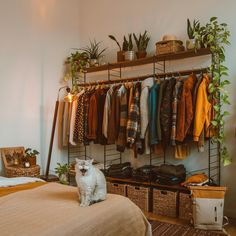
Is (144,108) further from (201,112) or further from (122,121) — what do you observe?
(201,112)

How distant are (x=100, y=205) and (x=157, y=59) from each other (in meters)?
2.33

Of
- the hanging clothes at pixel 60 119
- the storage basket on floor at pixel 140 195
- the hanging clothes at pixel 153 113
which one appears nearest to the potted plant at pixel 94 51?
the hanging clothes at pixel 60 119

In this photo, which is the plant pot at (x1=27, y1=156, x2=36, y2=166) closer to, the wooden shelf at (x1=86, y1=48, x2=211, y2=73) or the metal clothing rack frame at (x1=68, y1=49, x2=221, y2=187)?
the metal clothing rack frame at (x1=68, y1=49, x2=221, y2=187)

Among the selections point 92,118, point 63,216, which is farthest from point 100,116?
point 63,216

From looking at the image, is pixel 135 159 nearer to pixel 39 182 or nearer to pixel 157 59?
pixel 157 59

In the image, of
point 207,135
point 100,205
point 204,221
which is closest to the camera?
point 100,205

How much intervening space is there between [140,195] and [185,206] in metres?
0.60

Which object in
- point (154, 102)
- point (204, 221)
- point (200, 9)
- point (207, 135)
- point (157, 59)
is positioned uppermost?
point (200, 9)

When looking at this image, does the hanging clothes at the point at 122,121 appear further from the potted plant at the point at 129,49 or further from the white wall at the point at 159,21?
the white wall at the point at 159,21

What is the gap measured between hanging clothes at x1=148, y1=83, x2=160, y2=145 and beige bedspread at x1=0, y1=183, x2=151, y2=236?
142 centimetres

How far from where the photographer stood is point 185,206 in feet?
10.5

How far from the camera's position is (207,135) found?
3.18m

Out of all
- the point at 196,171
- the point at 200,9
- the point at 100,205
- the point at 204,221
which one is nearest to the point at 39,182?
the point at 100,205

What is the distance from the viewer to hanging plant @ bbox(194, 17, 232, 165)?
10.2ft
